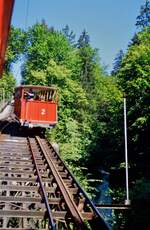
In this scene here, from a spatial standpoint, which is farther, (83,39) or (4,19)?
(83,39)

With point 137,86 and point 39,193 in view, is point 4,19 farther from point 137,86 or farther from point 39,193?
point 137,86

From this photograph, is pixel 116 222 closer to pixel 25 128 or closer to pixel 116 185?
pixel 25 128

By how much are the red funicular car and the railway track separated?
11.0 ft

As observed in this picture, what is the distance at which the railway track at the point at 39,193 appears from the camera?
30.6 ft

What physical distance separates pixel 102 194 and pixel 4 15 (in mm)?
27475

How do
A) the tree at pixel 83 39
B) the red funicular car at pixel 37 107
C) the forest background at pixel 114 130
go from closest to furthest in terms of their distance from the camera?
the red funicular car at pixel 37 107 → the forest background at pixel 114 130 → the tree at pixel 83 39

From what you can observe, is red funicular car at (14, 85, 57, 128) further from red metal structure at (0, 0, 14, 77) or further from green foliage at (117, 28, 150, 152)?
red metal structure at (0, 0, 14, 77)

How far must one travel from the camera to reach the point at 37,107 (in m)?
23.1

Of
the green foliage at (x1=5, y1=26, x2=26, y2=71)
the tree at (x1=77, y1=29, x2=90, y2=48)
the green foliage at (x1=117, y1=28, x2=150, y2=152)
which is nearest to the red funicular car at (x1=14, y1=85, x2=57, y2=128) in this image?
the green foliage at (x1=117, y1=28, x2=150, y2=152)

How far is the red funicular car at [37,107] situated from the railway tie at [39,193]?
132 inches

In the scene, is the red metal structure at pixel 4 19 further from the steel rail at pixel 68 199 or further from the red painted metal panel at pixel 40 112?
the red painted metal panel at pixel 40 112

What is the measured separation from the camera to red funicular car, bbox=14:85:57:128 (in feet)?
74.3

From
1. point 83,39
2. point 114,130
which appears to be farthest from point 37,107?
point 83,39

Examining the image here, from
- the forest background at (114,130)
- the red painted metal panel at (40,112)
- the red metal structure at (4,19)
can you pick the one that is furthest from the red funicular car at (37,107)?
the red metal structure at (4,19)
